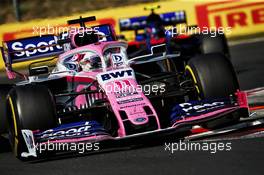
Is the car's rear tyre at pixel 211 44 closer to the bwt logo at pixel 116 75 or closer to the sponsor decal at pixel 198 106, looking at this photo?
the bwt logo at pixel 116 75

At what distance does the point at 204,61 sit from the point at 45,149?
2.25m

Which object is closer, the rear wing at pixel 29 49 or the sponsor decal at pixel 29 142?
the sponsor decal at pixel 29 142

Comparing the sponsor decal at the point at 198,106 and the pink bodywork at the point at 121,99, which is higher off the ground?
the pink bodywork at the point at 121,99

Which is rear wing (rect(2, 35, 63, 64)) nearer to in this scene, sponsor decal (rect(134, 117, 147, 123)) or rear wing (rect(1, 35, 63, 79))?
rear wing (rect(1, 35, 63, 79))

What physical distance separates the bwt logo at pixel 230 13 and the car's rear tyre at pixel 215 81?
12462 millimetres

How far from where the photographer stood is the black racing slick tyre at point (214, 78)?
8492 millimetres

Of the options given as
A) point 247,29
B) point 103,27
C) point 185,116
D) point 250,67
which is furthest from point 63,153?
point 247,29

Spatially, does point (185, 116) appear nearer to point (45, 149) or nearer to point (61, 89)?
point (45, 149)

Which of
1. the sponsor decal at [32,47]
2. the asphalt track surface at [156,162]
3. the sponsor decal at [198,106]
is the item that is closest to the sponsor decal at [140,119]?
the asphalt track surface at [156,162]

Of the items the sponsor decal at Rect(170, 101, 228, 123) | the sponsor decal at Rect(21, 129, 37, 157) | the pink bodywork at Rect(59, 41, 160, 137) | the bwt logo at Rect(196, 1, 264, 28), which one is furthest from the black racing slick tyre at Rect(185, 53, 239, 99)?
the bwt logo at Rect(196, 1, 264, 28)

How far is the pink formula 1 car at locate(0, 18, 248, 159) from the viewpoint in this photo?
25.8 feet

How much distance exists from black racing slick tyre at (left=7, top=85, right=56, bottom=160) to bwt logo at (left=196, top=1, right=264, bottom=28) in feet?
43.9

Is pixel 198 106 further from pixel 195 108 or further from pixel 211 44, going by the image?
pixel 211 44

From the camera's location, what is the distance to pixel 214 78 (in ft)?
28.0
